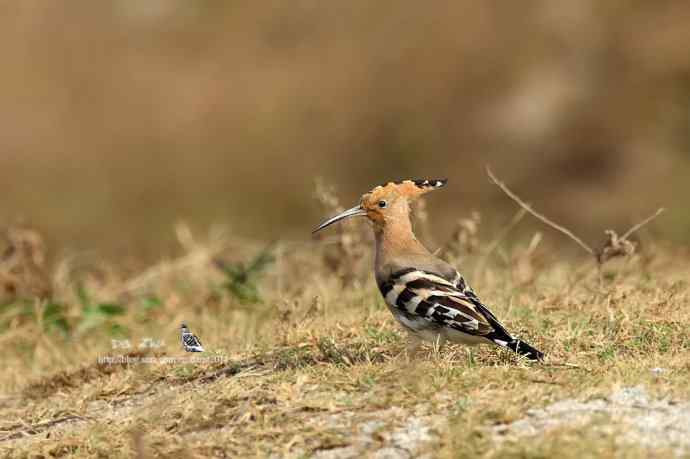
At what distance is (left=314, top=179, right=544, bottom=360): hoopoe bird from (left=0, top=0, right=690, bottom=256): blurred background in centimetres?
669

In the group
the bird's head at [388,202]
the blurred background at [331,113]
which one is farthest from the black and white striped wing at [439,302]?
the blurred background at [331,113]

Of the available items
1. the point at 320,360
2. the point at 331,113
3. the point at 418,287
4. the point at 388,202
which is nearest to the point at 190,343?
the point at 320,360

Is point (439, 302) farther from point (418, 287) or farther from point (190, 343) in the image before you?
point (190, 343)

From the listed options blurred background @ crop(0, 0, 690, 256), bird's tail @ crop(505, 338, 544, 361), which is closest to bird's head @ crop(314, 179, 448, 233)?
bird's tail @ crop(505, 338, 544, 361)

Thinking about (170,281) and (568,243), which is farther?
(568,243)

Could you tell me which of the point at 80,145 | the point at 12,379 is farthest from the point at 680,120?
the point at 12,379

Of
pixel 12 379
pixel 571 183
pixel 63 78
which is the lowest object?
pixel 12 379

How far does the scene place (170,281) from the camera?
7.97 metres

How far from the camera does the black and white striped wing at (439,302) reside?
4461mm

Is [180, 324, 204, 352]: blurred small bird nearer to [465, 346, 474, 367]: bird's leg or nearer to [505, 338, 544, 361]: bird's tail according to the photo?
[465, 346, 474, 367]: bird's leg

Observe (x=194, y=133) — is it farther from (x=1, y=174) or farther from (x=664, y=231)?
(x=664, y=231)

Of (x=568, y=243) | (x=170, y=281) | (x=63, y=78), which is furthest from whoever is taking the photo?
(x=63, y=78)

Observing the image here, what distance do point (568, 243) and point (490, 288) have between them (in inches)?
179

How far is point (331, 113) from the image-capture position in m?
15.1
